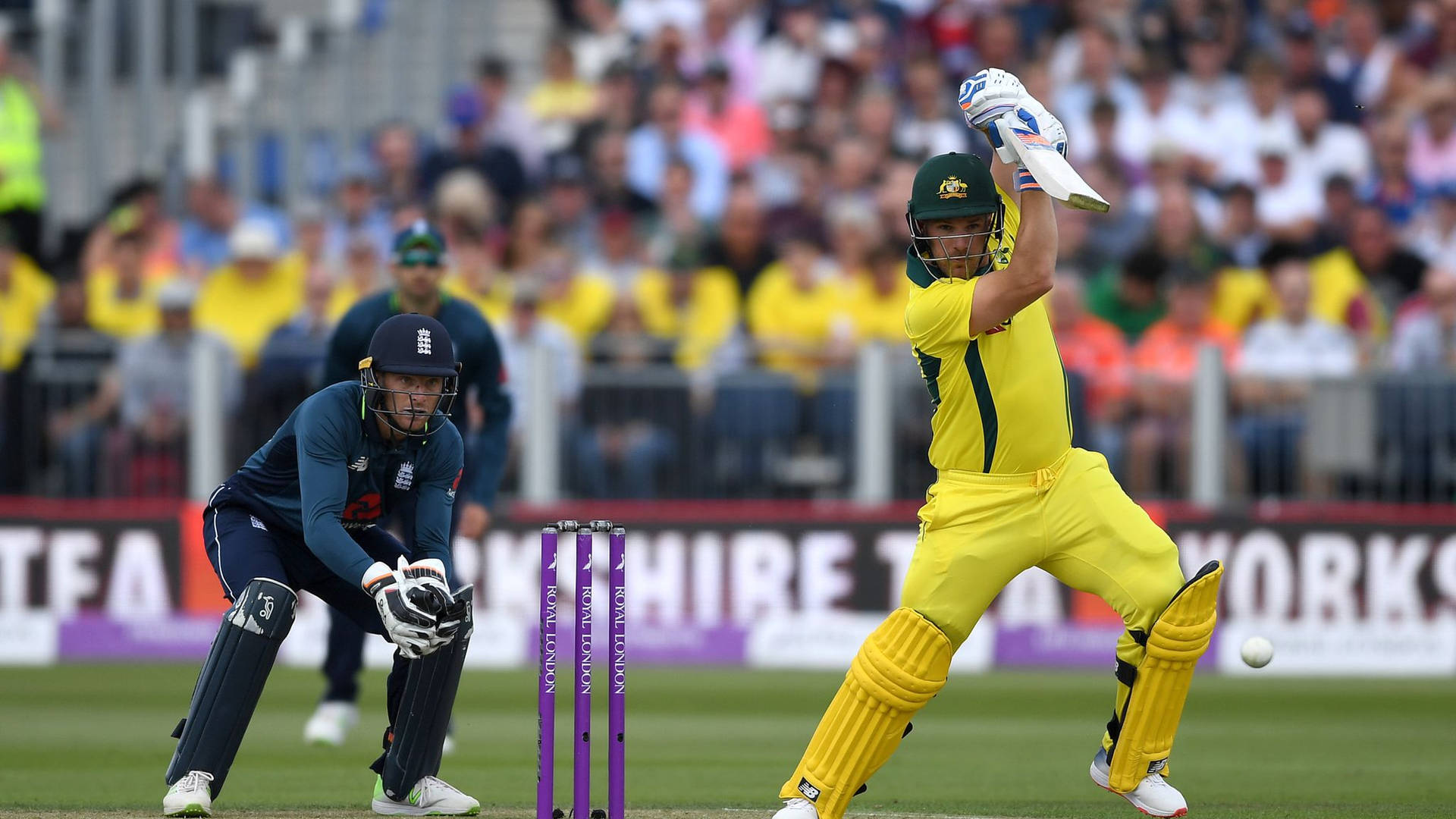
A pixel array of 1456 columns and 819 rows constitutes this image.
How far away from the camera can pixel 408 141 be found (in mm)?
16906

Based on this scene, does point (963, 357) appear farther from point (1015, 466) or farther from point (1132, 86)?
point (1132, 86)

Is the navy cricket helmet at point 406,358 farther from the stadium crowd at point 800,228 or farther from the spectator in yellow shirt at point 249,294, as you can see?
the spectator in yellow shirt at point 249,294

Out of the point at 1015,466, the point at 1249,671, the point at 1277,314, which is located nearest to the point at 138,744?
the point at 1015,466

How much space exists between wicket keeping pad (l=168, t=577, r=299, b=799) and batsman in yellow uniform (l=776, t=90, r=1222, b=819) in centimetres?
184

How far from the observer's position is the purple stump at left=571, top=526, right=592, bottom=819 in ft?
20.3

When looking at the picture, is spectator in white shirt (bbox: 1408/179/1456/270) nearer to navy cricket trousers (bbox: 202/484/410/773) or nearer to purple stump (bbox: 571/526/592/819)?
navy cricket trousers (bbox: 202/484/410/773)

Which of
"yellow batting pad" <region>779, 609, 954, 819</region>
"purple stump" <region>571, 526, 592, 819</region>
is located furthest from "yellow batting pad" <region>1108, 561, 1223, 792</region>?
"purple stump" <region>571, 526, 592, 819</region>

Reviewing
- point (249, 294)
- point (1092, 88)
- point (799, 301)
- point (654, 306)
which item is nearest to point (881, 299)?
point (799, 301)

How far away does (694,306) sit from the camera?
14953mm

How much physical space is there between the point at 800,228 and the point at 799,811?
31.4 feet

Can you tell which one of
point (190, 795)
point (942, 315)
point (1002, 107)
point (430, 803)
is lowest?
point (430, 803)

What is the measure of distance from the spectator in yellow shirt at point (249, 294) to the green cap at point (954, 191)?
9.05 metres

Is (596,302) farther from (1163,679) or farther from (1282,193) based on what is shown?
(1163,679)

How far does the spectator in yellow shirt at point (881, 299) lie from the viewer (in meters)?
14.6
